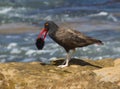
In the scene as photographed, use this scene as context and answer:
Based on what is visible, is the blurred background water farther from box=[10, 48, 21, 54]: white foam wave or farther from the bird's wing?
the bird's wing

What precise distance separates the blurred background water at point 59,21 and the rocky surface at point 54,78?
17.1 m

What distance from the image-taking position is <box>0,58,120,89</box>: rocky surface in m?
8.74

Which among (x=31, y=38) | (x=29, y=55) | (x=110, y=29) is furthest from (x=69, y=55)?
(x=110, y=29)

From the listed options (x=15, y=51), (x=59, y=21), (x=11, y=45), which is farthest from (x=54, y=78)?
(x=59, y=21)

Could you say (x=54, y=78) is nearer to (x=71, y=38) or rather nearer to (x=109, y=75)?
(x=109, y=75)

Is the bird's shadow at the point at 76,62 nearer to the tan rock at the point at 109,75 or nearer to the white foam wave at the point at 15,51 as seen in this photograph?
the tan rock at the point at 109,75

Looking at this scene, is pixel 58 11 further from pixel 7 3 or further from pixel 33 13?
pixel 7 3

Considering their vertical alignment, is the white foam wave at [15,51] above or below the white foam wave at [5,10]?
above

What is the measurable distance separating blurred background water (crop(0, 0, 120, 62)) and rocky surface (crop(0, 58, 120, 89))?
17067 millimetres

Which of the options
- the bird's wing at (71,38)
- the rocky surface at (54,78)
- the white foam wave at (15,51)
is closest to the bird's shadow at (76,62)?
the bird's wing at (71,38)

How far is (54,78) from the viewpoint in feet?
30.9

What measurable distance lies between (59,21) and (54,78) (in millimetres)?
33188

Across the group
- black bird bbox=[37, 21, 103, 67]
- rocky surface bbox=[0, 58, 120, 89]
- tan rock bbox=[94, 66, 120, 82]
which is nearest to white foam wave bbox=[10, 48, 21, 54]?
black bird bbox=[37, 21, 103, 67]

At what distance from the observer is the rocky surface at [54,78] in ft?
28.7
